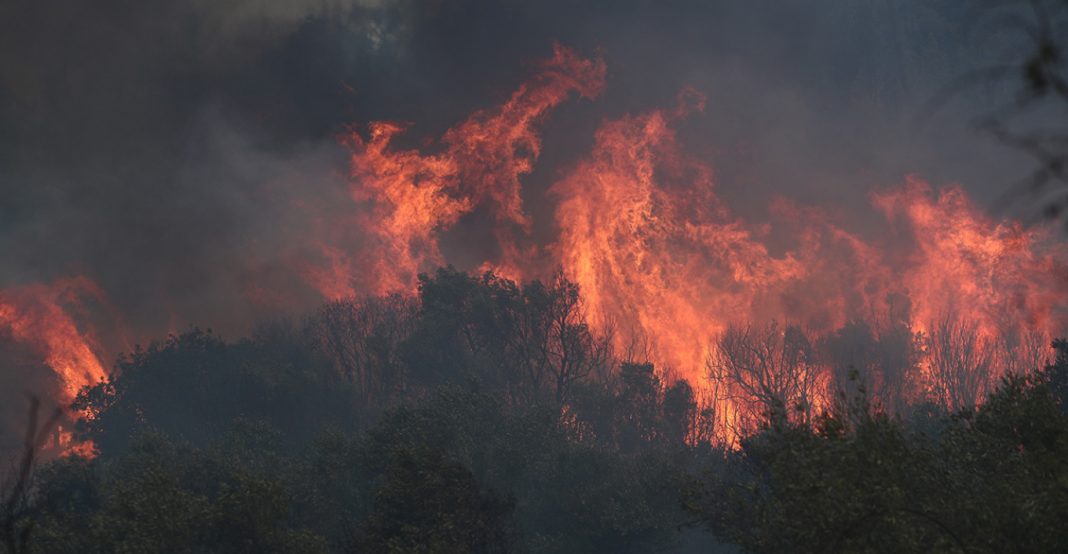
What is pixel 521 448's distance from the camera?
78250 millimetres

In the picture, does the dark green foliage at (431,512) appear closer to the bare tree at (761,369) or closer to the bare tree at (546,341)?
the bare tree at (546,341)

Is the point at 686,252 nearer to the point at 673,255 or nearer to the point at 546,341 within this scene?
the point at 673,255

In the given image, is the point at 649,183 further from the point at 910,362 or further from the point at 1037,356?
the point at 1037,356

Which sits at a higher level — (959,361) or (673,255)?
(673,255)

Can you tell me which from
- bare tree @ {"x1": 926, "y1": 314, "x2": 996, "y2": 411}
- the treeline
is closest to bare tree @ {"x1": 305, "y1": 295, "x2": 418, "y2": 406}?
the treeline

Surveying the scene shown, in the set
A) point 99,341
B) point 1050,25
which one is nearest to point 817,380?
point 1050,25

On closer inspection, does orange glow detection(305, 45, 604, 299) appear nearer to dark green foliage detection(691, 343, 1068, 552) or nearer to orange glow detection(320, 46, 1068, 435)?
orange glow detection(320, 46, 1068, 435)

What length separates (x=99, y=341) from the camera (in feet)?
537

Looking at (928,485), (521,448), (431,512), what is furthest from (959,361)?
(928,485)

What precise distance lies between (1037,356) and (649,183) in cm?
7784

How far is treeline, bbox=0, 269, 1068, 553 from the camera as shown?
2738cm

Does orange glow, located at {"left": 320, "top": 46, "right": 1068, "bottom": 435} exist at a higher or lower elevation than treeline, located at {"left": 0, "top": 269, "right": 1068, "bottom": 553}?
higher

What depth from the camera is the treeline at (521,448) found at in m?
27.4

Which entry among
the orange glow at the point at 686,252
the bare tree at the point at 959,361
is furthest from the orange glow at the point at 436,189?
the bare tree at the point at 959,361
